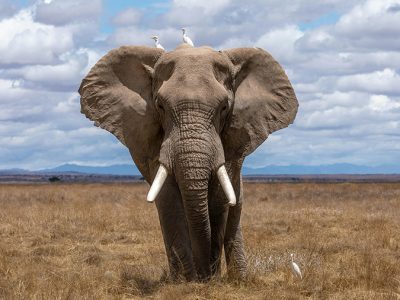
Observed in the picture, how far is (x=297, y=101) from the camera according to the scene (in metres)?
8.87

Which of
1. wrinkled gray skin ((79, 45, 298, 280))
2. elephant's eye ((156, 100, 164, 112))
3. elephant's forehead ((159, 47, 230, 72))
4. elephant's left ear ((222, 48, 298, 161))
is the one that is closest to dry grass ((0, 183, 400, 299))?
wrinkled gray skin ((79, 45, 298, 280))

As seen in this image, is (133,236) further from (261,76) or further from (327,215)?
(261,76)

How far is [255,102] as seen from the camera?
8562mm

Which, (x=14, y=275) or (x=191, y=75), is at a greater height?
(x=191, y=75)

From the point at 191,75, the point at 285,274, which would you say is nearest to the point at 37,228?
the point at 285,274

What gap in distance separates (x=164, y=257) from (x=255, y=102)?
4.22m

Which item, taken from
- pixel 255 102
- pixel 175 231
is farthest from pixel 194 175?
pixel 255 102

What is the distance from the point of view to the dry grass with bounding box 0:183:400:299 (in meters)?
8.47

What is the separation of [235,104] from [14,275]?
3.47 m

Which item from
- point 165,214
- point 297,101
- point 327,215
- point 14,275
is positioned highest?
point 297,101

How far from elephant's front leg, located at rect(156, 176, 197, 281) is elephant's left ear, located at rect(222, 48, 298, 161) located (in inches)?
29.9

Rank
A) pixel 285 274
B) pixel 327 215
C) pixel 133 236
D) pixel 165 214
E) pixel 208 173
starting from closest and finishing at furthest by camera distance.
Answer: pixel 208 173, pixel 165 214, pixel 285 274, pixel 133 236, pixel 327 215

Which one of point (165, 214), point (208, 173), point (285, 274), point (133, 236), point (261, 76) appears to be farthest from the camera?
point (133, 236)

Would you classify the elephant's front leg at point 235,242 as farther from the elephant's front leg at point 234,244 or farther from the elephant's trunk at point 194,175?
the elephant's trunk at point 194,175
